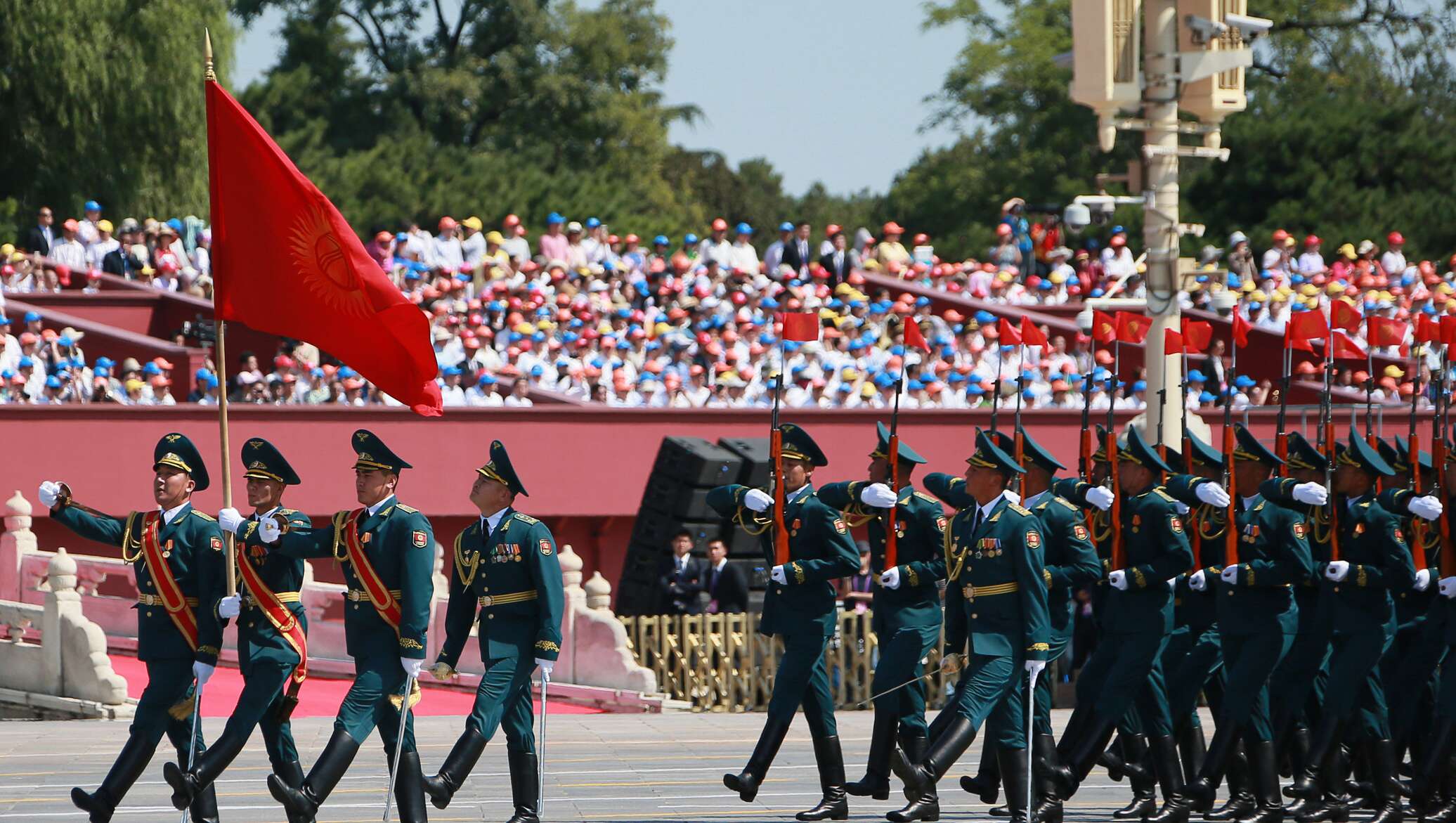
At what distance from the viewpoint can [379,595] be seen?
10492mm

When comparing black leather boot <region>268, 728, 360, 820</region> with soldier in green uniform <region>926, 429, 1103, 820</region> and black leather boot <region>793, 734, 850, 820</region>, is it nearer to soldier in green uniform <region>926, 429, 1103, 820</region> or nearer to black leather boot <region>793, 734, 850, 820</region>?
black leather boot <region>793, 734, 850, 820</region>

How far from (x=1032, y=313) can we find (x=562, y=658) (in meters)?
12.0

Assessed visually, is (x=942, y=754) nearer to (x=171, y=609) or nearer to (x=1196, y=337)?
(x=171, y=609)

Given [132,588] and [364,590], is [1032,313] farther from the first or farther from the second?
[364,590]

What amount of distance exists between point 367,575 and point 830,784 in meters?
2.61

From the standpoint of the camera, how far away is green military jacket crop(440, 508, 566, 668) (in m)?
10.7

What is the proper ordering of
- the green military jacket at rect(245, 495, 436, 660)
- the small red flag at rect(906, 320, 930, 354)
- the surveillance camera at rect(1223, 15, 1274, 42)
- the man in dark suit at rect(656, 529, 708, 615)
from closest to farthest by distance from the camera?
the green military jacket at rect(245, 495, 436, 660), the small red flag at rect(906, 320, 930, 354), the surveillance camera at rect(1223, 15, 1274, 42), the man in dark suit at rect(656, 529, 708, 615)

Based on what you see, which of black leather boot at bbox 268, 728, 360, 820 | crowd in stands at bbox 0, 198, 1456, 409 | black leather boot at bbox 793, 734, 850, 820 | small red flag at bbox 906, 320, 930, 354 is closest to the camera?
black leather boot at bbox 268, 728, 360, 820

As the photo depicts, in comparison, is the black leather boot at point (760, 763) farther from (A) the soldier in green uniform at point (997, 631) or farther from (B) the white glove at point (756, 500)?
(B) the white glove at point (756, 500)

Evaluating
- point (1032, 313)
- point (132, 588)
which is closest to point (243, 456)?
point (132, 588)

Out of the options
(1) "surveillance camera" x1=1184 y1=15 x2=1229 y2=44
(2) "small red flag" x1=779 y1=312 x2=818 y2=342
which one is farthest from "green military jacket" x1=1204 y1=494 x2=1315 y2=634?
(1) "surveillance camera" x1=1184 y1=15 x2=1229 y2=44

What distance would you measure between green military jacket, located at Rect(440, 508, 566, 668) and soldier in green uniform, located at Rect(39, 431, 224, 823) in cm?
114

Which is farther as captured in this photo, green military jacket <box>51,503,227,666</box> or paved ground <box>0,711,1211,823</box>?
paved ground <box>0,711,1211,823</box>

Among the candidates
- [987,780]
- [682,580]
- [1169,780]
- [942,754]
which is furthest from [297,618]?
[682,580]
